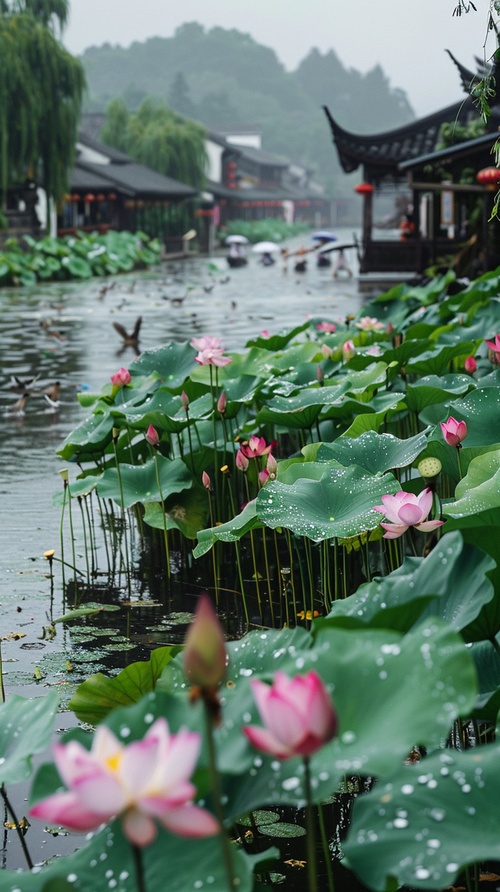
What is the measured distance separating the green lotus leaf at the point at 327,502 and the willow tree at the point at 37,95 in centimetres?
2067

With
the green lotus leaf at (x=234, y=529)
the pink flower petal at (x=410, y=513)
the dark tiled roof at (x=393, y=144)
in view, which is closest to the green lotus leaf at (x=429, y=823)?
the pink flower petal at (x=410, y=513)

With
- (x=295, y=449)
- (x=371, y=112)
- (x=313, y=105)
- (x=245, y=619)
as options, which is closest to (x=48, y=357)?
(x=295, y=449)

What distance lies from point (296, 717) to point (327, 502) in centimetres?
203

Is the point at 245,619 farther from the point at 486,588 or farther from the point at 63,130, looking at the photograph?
the point at 63,130

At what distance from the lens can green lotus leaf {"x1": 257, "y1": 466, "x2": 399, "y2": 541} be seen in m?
2.82

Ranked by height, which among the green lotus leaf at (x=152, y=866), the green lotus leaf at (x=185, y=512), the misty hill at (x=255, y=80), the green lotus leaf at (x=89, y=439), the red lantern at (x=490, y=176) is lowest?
the green lotus leaf at (x=185, y=512)

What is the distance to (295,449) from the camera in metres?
5.64

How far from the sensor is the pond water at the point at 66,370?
12.0 feet

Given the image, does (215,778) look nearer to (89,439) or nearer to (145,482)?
(145,482)

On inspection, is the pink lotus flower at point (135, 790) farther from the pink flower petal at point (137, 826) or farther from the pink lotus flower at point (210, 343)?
the pink lotus flower at point (210, 343)

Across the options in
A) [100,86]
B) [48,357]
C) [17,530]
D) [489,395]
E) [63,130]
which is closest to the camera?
[489,395]

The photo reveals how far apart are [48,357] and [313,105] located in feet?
462

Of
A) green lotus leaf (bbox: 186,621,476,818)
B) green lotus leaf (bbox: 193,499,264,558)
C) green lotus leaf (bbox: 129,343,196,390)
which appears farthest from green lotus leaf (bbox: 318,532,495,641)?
green lotus leaf (bbox: 129,343,196,390)

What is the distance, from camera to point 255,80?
151 meters
